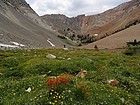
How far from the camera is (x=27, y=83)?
17.4 metres

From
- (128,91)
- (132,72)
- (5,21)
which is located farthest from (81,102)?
(5,21)

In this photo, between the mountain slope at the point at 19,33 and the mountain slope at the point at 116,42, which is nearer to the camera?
the mountain slope at the point at 19,33

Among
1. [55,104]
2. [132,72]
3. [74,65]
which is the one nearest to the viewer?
[55,104]

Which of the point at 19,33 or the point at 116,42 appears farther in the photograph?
the point at 19,33

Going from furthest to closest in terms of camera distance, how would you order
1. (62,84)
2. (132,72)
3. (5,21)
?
(5,21), (132,72), (62,84)

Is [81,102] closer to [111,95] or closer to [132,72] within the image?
[111,95]

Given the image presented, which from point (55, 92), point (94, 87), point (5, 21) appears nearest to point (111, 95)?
point (94, 87)

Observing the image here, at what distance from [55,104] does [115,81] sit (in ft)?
24.2

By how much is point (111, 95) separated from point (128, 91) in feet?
8.97

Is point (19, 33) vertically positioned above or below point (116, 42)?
above

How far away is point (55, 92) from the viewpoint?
14.0 metres

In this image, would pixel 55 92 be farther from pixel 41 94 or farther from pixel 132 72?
pixel 132 72

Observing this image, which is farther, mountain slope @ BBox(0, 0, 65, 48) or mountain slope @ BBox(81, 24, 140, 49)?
mountain slope @ BBox(81, 24, 140, 49)

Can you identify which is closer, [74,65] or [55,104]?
[55,104]
